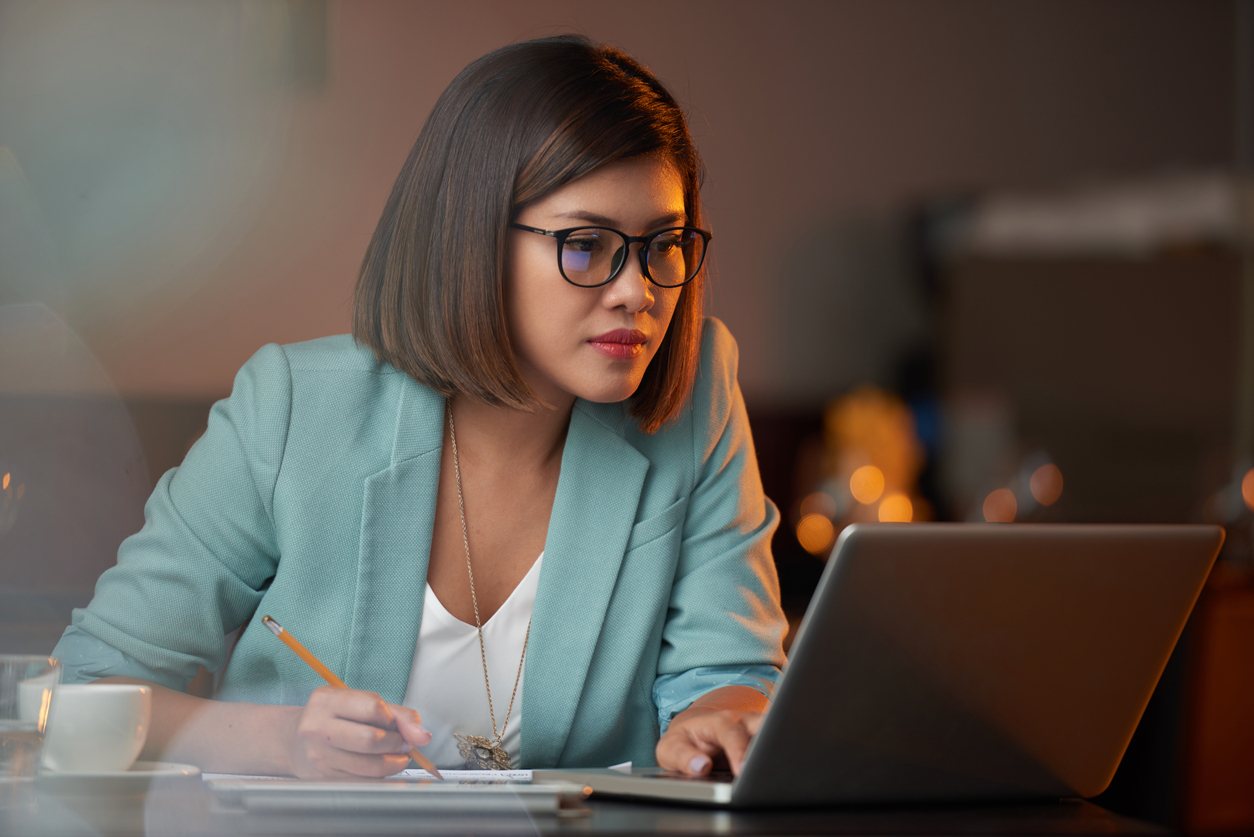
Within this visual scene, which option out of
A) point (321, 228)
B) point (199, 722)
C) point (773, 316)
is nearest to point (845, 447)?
point (773, 316)

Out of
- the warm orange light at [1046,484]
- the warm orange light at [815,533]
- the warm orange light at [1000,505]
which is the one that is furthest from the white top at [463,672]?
the warm orange light at [1046,484]

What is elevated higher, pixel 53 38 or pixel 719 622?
pixel 53 38

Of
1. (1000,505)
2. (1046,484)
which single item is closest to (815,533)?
(1000,505)

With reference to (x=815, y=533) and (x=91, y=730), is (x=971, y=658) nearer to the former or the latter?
(x=91, y=730)

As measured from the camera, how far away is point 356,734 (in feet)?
2.71

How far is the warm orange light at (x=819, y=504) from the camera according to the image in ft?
11.2

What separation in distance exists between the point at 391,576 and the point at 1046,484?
117 inches

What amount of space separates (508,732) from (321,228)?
0.77m

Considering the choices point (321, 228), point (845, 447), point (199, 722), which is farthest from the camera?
Answer: point (845, 447)

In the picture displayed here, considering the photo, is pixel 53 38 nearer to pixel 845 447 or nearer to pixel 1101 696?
pixel 1101 696

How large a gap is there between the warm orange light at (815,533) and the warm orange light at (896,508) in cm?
17

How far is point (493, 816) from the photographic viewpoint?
0.70 meters

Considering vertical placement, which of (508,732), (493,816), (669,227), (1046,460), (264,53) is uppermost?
(264,53)

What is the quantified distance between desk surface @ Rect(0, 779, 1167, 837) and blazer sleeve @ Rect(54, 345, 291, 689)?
0.33 metres
